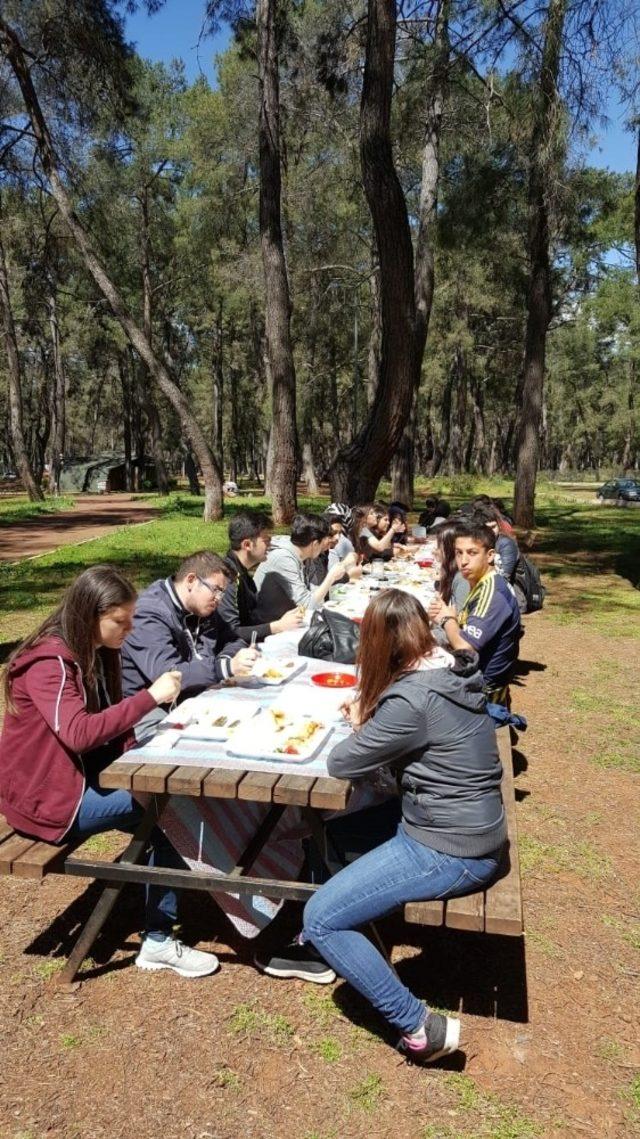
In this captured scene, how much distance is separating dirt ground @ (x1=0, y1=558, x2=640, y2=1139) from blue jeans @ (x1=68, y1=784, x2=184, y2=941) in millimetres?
215

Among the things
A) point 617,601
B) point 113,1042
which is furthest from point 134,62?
point 113,1042

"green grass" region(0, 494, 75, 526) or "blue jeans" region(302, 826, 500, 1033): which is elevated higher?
"green grass" region(0, 494, 75, 526)

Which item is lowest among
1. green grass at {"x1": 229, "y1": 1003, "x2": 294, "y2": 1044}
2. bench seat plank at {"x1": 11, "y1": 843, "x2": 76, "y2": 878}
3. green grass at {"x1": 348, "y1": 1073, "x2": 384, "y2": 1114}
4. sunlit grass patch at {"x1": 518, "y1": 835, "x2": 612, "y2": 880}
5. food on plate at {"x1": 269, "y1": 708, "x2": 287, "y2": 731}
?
sunlit grass patch at {"x1": 518, "y1": 835, "x2": 612, "y2": 880}

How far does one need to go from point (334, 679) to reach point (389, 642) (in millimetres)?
934

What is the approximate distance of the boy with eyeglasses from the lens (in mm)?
3367

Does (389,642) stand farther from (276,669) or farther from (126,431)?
(126,431)

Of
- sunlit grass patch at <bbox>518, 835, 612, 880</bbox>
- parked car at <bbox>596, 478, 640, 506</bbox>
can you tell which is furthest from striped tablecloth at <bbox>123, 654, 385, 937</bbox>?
parked car at <bbox>596, 478, 640, 506</bbox>

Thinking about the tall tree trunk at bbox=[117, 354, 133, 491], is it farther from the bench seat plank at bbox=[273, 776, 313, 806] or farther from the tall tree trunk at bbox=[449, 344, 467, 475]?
the bench seat plank at bbox=[273, 776, 313, 806]

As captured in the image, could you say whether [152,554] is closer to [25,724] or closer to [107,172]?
[25,724]

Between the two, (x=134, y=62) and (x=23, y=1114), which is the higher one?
(x=134, y=62)

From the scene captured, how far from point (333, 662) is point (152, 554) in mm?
9168

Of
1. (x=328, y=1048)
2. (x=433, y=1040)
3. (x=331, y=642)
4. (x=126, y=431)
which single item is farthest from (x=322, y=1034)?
(x=126, y=431)

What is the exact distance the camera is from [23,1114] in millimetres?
2303

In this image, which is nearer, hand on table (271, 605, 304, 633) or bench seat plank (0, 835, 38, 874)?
bench seat plank (0, 835, 38, 874)
